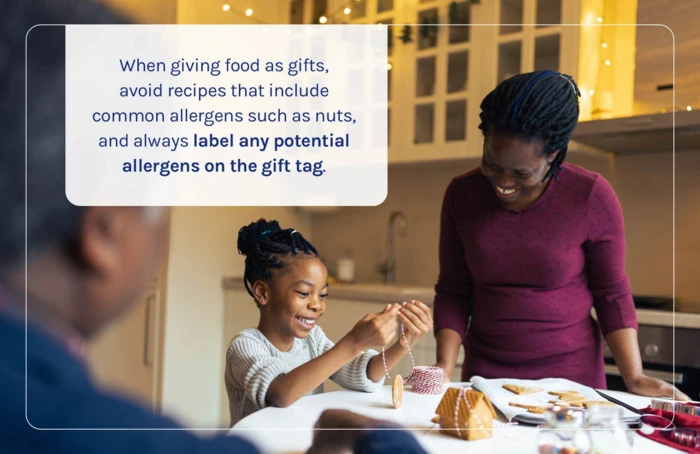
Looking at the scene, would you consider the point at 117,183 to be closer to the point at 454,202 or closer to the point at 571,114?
the point at 454,202

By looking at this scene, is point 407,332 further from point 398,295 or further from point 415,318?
point 398,295

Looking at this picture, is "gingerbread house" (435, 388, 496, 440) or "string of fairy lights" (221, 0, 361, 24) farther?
"string of fairy lights" (221, 0, 361, 24)

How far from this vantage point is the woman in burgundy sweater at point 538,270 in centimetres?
81

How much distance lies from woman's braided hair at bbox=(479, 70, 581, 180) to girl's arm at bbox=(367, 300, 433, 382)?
24 centimetres

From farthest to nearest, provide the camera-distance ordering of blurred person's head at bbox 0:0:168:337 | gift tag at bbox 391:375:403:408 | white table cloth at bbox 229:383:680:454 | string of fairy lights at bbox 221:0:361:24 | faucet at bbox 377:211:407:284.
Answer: faucet at bbox 377:211:407:284
string of fairy lights at bbox 221:0:361:24
gift tag at bbox 391:375:403:408
white table cloth at bbox 229:383:680:454
blurred person's head at bbox 0:0:168:337

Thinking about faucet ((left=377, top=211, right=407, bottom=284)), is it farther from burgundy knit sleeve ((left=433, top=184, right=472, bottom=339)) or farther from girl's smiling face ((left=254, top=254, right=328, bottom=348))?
girl's smiling face ((left=254, top=254, right=328, bottom=348))

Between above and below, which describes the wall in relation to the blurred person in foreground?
above

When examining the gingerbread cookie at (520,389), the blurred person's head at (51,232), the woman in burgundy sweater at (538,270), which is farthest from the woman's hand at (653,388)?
the blurred person's head at (51,232)

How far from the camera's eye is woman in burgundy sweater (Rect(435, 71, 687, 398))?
2.64 feet

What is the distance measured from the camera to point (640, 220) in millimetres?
1586

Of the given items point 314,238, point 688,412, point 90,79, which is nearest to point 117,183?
point 90,79

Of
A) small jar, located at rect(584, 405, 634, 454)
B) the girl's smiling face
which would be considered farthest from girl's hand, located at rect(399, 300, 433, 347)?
small jar, located at rect(584, 405, 634, 454)

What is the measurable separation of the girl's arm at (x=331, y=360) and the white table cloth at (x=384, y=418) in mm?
15

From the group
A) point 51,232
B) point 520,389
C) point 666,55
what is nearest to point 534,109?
point 520,389
